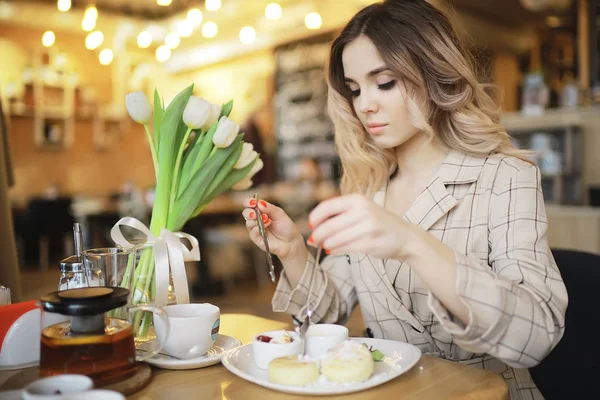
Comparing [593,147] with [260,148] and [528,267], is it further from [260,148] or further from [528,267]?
[528,267]

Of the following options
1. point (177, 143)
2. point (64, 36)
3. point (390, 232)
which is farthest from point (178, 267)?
point (64, 36)

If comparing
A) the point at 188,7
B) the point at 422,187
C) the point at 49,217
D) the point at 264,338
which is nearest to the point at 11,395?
the point at 264,338

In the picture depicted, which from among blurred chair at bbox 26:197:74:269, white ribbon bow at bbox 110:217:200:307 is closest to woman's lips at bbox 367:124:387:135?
white ribbon bow at bbox 110:217:200:307

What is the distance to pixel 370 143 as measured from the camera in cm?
157

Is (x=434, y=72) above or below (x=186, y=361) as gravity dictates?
above

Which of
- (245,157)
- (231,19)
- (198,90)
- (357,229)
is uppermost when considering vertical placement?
(231,19)

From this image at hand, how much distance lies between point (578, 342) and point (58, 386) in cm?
110

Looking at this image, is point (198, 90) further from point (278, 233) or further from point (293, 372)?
point (293, 372)

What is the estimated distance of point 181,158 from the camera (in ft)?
3.90

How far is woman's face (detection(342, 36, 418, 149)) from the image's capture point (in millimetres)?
1295

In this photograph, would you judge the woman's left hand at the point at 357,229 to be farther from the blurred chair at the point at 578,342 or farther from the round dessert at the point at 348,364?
the blurred chair at the point at 578,342

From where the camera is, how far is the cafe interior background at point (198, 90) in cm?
568

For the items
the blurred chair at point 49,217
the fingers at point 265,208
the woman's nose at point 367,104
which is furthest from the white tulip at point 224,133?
the blurred chair at point 49,217

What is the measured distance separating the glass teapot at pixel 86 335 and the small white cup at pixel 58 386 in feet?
0.44
